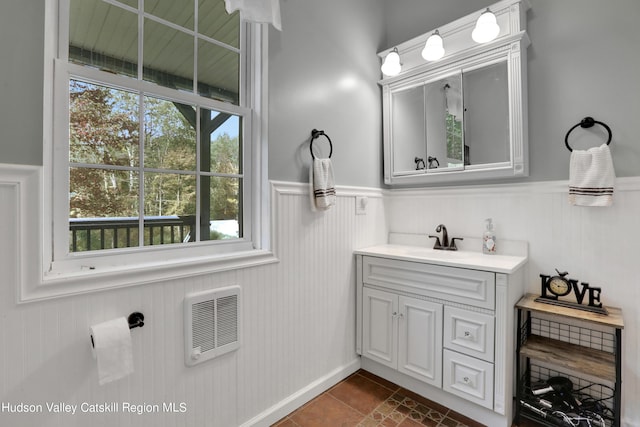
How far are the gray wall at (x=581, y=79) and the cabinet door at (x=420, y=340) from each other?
1.07 metres

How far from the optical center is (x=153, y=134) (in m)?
1.34

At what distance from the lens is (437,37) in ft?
6.55

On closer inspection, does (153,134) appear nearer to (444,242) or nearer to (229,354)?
(229,354)

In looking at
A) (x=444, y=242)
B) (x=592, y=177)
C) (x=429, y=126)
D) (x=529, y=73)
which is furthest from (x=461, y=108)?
(x=444, y=242)

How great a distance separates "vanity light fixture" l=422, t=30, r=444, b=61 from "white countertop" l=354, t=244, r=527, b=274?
135 centimetres

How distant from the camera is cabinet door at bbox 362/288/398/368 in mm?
1941

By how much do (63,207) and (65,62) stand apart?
1.78 feet

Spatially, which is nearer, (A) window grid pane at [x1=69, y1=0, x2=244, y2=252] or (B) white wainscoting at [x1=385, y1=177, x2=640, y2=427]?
(A) window grid pane at [x1=69, y1=0, x2=244, y2=252]

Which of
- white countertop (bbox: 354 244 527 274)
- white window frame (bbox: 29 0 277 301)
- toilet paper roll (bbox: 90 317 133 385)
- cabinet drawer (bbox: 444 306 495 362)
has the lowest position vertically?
cabinet drawer (bbox: 444 306 495 362)

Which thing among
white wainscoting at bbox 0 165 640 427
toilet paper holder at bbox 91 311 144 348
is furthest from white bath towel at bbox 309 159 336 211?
toilet paper holder at bbox 91 311 144 348

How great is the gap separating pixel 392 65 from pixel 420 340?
1953mm

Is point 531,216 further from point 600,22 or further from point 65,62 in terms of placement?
point 65,62

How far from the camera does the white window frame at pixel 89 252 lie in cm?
103

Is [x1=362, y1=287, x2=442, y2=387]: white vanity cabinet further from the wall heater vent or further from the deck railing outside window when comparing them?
the deck railing outside window
